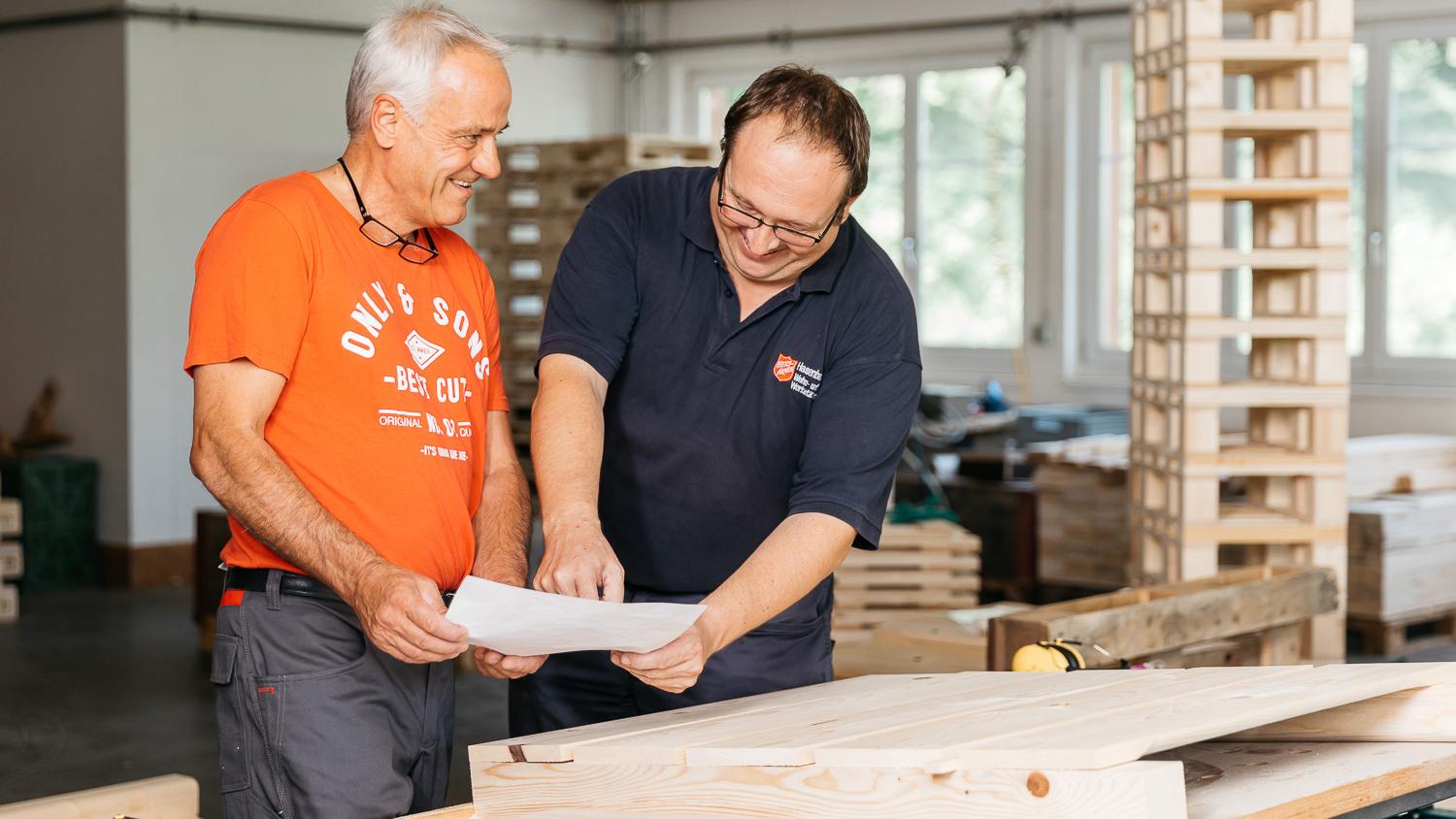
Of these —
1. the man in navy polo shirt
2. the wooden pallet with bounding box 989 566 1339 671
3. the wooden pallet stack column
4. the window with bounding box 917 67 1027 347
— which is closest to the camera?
the man in navy polo shirt

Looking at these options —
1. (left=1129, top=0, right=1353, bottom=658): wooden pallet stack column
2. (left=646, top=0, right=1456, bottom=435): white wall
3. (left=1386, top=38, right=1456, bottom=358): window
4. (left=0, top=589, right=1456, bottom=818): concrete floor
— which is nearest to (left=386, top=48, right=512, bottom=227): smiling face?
(left=0, top=589, right=1456, bottom=818): concrete floor

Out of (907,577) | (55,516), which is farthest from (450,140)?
(55,516)

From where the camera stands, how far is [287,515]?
229 centimetres

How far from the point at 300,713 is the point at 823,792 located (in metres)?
0.90

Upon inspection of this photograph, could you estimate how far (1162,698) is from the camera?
220 cm

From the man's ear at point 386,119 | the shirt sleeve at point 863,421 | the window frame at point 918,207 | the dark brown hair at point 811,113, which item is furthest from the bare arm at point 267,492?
the window frame at point 918,207

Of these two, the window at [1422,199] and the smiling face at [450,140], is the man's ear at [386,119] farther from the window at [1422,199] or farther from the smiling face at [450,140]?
the window at [1422,199]

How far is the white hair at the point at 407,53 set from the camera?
2.42 meters

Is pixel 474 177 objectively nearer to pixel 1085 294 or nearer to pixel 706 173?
pixel 706 173

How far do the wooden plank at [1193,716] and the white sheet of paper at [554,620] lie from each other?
49 cm

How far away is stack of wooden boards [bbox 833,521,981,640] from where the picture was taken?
648 centimetres

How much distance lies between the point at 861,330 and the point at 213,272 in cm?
108

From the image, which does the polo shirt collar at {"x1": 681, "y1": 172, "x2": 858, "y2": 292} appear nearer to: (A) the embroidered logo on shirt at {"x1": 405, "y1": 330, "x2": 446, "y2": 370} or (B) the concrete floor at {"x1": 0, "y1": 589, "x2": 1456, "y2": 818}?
(A) the embroidered logo on shirt at {"x1": 405, "y1": 330, "x2": 446, "y2": 370}

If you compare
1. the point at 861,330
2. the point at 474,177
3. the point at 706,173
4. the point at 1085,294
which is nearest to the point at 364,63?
the point at 474,177
